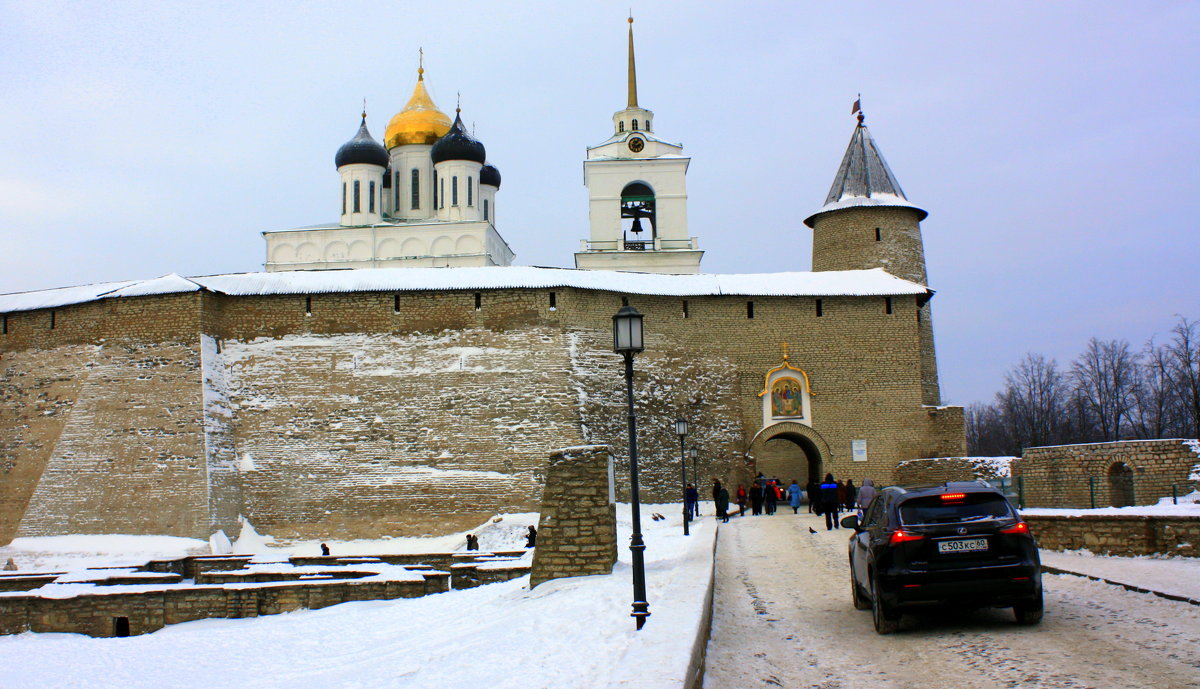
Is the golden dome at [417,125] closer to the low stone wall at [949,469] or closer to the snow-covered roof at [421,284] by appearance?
the snow-covered roof at [421,284]

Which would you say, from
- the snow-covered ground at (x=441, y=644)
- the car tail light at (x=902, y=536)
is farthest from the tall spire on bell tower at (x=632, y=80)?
the car tail light at (x=902, y=536)

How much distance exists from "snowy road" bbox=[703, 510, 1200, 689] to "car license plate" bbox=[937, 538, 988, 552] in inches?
22.7

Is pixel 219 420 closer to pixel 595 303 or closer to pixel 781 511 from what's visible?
pixel 595 303

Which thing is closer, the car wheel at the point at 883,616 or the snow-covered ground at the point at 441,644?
the snow-covered ground at the point at 441,644

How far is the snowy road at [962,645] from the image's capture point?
5.69 metres

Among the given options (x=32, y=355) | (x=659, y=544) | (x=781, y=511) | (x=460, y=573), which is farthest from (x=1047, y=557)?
(x=32, y=355)

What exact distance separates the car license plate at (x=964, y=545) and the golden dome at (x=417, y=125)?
1376 inches

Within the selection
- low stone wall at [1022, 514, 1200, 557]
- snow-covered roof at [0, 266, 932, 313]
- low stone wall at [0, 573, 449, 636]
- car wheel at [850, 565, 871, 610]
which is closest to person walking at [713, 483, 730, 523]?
snow-covered roof at [0, 266, 932, 313]

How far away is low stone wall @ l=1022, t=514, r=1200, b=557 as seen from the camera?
10.2m

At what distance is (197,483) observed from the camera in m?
21.7

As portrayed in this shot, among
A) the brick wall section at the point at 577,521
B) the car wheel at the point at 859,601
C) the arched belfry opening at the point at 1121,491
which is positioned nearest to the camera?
the car wheel at the point at 859,601

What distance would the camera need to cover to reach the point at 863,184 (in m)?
29.5

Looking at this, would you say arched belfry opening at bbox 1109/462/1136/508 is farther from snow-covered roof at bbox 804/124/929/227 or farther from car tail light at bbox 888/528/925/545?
car tail light at bbox 888/528/925/545

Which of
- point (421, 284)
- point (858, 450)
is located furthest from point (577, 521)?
point (858, 450)
